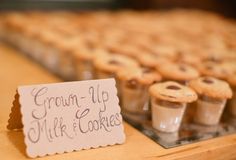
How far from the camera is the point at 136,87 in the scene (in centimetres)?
124

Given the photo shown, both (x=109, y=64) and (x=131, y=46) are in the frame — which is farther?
(x=131, y=46)

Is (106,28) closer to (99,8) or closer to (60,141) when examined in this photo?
(99,8)

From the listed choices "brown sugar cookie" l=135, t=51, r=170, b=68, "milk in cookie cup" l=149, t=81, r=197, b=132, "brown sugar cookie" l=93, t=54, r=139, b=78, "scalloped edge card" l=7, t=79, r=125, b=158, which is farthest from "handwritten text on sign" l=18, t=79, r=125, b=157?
"brown sugar cookie" l=135, t=51, r=170, b=68

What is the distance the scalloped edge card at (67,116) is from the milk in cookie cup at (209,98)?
32 cm

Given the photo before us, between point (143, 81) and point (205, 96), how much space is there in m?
0.21

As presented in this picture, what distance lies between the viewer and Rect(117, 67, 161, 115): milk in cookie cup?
4.00 feet

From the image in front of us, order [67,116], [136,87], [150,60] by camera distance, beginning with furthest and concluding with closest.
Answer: [150,60], [136,87], [67,116]

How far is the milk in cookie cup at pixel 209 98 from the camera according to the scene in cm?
114

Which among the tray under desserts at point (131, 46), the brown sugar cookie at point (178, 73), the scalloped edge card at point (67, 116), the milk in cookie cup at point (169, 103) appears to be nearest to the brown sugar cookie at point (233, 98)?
the tray under desserts at point (131, 46)

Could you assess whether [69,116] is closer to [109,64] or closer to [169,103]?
[169,103]

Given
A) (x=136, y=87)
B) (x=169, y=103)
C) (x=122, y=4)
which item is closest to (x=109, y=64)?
(x=136, y=87)

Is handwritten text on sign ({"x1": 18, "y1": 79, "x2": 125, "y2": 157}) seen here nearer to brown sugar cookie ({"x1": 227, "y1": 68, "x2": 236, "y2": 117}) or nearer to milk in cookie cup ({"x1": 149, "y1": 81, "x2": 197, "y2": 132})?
milk in cookie cup ({"x1": 149, "y1": 81, "x2": 197, "y2": 132})

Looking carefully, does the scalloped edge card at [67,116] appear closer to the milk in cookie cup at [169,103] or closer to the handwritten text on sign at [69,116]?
the handwritten text on sign at [69,116]

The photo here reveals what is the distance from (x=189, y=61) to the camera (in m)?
1.52
